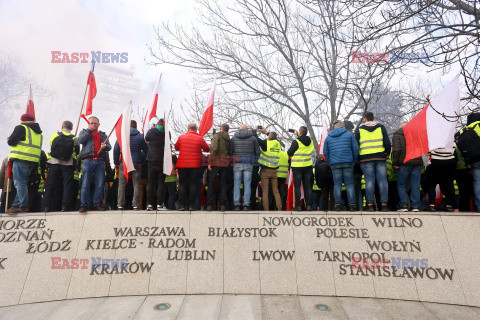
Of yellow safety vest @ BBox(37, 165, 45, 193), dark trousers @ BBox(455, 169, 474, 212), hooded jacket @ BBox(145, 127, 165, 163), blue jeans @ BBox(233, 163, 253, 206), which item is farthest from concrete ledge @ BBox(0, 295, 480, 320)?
yellow safety vest @ BBox(37, 165, 45, 193)

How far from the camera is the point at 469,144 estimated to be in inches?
212

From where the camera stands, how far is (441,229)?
4918 millimetres

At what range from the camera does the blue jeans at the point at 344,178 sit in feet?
18.6

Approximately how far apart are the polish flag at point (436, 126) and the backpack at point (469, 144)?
0.60 metres

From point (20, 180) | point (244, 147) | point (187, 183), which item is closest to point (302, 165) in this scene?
point (244, 147)

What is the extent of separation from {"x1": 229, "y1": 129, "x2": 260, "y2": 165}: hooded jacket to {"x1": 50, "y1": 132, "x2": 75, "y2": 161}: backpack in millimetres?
3365

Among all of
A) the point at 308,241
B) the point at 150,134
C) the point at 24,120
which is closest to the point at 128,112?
the point at 150,134

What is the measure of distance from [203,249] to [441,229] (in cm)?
424

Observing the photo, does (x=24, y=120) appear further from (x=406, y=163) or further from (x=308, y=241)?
(x=406, y=163)

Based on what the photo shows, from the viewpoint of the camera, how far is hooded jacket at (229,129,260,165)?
6.25m

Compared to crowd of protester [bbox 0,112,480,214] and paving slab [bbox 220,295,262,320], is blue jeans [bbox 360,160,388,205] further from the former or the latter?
paving slab [bbox 220,295,262,320]

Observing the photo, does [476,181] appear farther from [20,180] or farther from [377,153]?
[20,180]

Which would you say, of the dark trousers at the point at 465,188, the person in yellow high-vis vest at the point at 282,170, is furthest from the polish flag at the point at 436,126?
the person in yellow high-vis vest at the point at 282,170

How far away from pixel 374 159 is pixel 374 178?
394mm
